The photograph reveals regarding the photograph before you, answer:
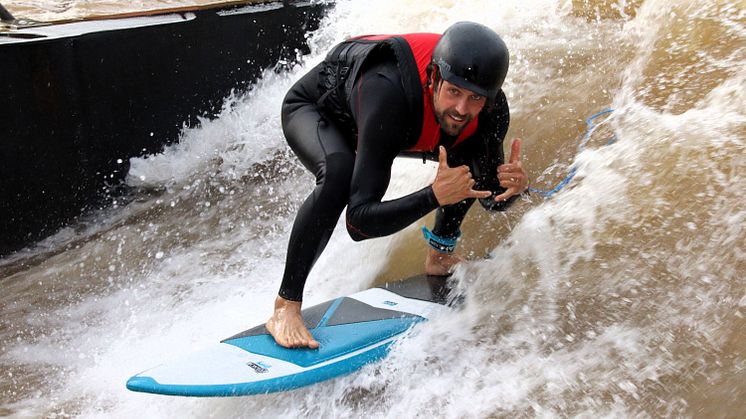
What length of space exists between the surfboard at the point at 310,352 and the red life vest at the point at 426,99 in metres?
0.82

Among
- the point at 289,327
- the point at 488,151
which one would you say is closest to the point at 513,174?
the point at 488,151

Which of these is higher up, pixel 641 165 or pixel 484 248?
pixel 641 165

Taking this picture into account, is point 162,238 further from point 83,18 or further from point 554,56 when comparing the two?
point 554,56

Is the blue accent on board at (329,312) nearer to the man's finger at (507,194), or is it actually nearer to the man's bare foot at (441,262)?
the man's bare foot at (441,262)

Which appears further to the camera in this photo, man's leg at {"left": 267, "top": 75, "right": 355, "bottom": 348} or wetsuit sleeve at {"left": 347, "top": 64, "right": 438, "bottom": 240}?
man's leg at {"left": 267, "top": 75, "right": 355, "bottom": 348}

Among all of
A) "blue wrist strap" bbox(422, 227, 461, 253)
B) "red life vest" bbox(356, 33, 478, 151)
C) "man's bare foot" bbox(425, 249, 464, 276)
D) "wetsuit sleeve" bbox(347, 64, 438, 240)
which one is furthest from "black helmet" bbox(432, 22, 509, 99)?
"man's bare foot" bbox(425, 249, 464, 276)

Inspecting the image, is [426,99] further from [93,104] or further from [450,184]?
[93,104]

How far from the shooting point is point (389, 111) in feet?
9.48

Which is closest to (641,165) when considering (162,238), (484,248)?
(484,248)

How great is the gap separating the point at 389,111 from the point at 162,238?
271cm

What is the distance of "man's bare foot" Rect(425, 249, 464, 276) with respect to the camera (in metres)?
3.81

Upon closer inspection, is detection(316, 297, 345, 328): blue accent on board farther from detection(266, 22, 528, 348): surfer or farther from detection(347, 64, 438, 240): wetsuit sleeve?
detection(347, 64, 438, 240): wetsuit sleeve

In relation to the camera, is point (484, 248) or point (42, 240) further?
point (42, 240)

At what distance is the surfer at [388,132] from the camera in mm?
2832
